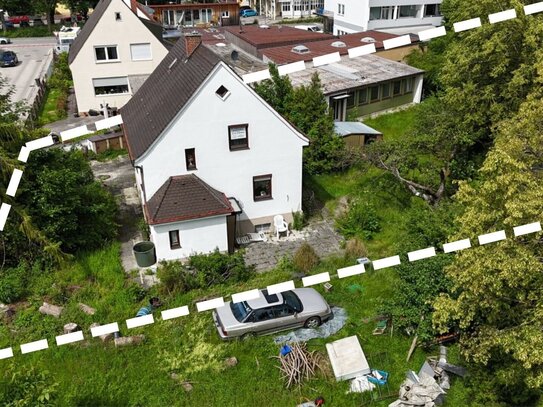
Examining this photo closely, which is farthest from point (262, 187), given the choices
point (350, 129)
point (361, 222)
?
point (350, 129)

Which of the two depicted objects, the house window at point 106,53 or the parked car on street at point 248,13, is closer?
the house window at point 106,53

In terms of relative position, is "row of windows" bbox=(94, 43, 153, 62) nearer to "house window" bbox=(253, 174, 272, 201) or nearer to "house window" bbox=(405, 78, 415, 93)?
"house window" bbox=(405, 78, 415, 93)

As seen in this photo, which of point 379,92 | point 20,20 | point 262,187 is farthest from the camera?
point 20,20

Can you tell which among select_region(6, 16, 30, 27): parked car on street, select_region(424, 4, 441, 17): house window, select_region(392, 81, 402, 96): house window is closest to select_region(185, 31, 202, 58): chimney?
select_region(392, 81, 402, 96): house window

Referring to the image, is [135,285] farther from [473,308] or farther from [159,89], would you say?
[473,308]

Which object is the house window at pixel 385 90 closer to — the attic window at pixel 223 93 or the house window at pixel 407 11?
the attic window at pixel 223 93

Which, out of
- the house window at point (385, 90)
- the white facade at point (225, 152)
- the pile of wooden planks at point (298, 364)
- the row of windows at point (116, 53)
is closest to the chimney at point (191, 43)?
the white facade at point (225, 152)

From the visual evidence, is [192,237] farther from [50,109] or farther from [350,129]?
[50,109]
